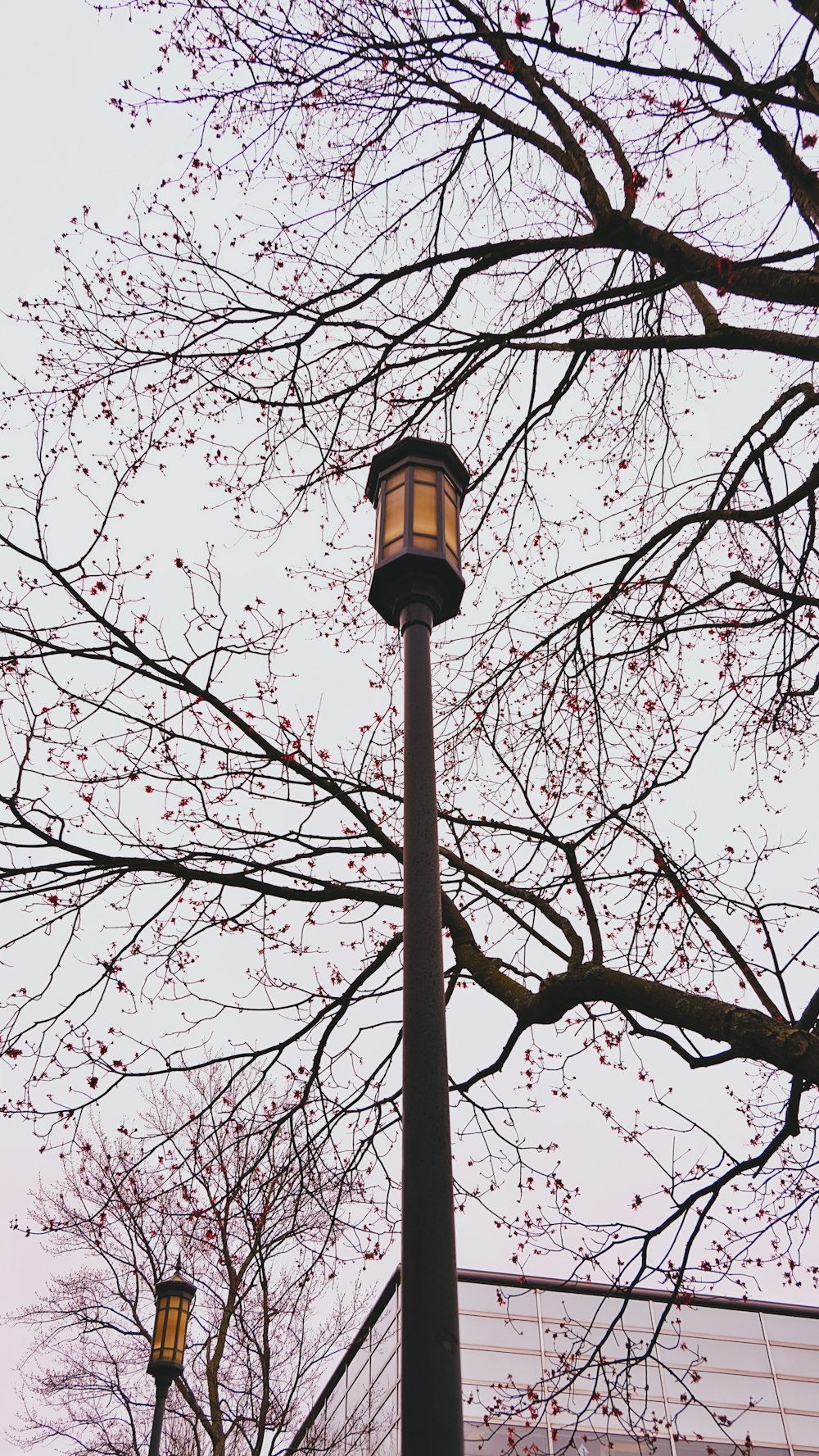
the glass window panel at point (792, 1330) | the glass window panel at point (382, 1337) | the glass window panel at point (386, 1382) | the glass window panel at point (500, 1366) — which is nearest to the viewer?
the glass window panel at point (500, 1366)

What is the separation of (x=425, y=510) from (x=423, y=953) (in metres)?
1.82

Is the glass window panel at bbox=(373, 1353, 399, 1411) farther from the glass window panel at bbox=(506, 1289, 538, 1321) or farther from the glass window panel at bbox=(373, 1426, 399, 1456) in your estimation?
the glass window panel at bbox=(506, 1289, 538, 1321)

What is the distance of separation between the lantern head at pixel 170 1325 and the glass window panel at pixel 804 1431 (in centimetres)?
2063

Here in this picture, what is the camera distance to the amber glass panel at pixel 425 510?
4164 millimetres

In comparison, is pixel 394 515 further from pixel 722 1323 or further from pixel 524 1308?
pixel 722 1323

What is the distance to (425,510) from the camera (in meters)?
4.20

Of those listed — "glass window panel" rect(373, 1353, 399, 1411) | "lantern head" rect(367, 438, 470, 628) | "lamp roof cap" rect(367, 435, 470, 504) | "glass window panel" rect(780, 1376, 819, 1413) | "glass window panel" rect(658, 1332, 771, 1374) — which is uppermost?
"lamp roof cap" rect(367, 435, 470, 504)

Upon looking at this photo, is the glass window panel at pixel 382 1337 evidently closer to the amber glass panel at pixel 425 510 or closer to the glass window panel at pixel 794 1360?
the glass window panel at pixel 794 1360

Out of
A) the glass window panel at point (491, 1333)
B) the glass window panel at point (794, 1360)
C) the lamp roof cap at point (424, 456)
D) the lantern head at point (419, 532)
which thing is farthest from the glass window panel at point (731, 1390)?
the lamp roof cap at point (424, 456)

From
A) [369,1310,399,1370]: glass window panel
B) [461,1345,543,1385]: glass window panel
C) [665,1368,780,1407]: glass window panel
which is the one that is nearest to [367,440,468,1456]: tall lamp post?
[461,1345,543,1385]: glass window panel

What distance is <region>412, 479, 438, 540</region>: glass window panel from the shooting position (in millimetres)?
4168

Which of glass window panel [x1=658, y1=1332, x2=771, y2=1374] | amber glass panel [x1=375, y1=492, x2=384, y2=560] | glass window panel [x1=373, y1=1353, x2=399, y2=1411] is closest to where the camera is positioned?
amber glass panel [x1=375, y1=492, x2=384, y2=560]

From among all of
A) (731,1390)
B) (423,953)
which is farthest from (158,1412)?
(731,1390)

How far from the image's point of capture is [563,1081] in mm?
7242
